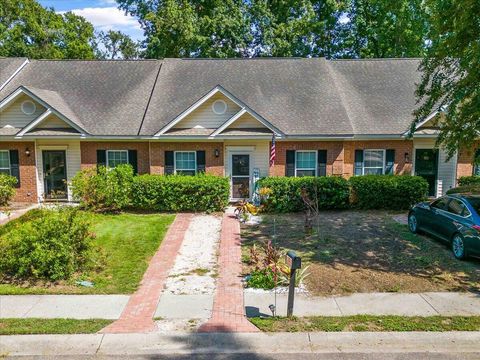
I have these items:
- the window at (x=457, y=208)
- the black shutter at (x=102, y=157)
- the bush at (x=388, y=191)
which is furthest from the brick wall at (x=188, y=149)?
the window at (x=457, y=208)

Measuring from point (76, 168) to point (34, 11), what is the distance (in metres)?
27.1

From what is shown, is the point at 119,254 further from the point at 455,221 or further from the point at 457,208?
the point at 457,208

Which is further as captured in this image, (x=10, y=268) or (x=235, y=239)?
(x=235, y=239)

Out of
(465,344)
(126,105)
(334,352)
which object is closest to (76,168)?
(126,105)

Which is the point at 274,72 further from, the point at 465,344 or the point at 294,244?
the point at 465,344

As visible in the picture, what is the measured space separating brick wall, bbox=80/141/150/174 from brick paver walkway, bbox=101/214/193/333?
6.18 m

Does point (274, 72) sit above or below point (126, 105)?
above

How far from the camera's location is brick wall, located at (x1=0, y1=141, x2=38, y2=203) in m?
18.6

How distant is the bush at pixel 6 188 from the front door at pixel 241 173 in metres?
9.56

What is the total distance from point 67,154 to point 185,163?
17.5 ft

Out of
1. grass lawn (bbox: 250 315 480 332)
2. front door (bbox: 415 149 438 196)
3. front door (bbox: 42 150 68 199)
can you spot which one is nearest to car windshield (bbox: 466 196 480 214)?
grass lawn (bbox: 250 315 480 332)

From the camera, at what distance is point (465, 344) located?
6809mm

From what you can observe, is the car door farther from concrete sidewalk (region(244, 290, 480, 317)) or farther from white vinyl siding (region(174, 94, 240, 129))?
white vinyl siding (region(174, 94, 240, 129))

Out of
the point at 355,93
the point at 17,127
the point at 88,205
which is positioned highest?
the point at 355,93
